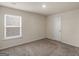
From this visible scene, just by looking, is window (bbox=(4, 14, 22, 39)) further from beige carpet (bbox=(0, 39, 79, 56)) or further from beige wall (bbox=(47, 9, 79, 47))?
beige wall (bbox=(47, 9, 79, 47))

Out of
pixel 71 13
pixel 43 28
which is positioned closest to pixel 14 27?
pixel 43 28

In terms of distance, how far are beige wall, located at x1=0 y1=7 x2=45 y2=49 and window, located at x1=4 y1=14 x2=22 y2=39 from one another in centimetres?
19

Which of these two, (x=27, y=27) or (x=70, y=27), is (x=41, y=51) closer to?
(x=27, y=27)

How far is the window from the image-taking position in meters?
3.81

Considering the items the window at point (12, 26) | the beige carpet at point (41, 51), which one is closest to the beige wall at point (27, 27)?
the window at point (12, 26)

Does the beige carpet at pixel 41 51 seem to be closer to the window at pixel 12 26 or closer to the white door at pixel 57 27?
the window at pixel 12 26

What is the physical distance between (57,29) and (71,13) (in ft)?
5.40

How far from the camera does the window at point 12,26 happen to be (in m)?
3.81

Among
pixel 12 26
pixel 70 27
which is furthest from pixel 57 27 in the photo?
pixel 12 26

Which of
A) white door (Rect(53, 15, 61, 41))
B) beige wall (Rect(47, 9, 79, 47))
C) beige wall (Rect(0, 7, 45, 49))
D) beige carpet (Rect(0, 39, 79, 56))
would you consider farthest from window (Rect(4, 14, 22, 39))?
beige wall (Rect(47, 9, 79, 47))

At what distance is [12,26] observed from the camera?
413 cm

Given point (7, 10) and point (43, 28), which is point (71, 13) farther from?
point (7, 10)

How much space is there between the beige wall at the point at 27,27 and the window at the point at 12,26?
194 millimetres

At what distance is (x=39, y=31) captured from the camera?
599 centimetres
